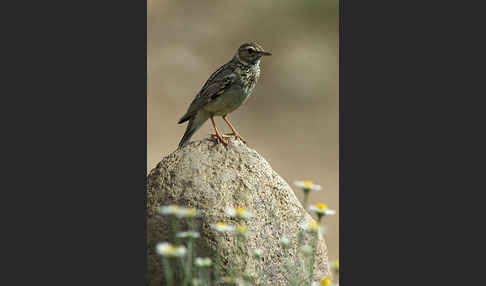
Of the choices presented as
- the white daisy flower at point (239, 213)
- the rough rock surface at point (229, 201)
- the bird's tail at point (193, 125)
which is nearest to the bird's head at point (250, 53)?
the bird's tail at point (193, 125)

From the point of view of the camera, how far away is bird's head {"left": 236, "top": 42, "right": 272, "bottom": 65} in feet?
27.5

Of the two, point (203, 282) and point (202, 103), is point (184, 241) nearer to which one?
point (203, 282)

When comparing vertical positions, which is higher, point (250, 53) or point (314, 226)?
point (250, 53)

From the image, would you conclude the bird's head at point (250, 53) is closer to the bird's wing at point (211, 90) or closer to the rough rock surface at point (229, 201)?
the bird's wing at point (211, 90)

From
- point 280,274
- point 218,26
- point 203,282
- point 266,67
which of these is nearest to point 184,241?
→ point 203,282

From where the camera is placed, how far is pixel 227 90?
8.37 meters

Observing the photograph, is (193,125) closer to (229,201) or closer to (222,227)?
(229,201)

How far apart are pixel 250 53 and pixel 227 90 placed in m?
0.46

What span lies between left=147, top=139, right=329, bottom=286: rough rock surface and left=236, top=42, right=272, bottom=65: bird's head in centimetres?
114

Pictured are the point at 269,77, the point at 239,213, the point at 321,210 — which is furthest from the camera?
the point at 269,77

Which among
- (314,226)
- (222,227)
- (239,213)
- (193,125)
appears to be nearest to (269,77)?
(193,125)

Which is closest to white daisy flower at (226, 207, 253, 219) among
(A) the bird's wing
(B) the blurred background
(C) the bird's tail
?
(B) the blurred background

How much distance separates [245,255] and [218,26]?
8.55 ft

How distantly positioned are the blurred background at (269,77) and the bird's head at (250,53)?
0.20m
